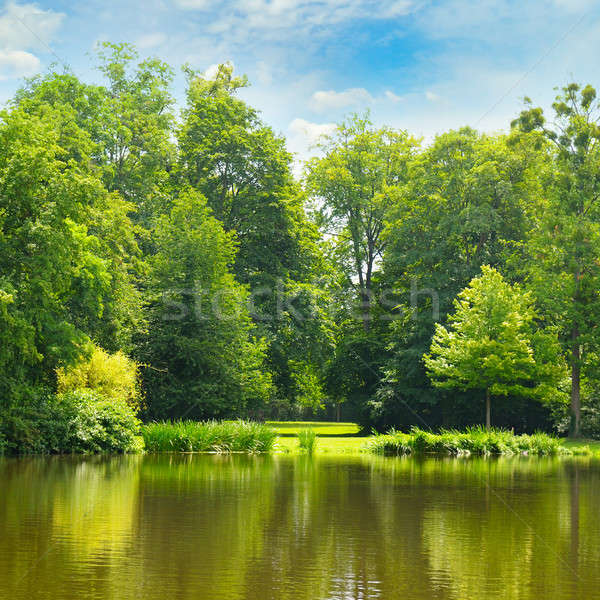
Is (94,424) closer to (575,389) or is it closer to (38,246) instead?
(38,246)

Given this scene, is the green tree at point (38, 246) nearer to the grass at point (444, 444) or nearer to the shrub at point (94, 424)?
the shrub at point (94, 424)

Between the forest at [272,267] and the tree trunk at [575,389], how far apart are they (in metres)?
0.14

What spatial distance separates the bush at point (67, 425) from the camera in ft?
79.3

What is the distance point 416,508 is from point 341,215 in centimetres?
4236

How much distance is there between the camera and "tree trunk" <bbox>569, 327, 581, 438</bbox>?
3988cm

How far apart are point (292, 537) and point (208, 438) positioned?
57.2ft

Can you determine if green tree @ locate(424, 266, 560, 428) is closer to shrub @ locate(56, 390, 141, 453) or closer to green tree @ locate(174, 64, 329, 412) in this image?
green tree @ locate(174, 64, 329, 412)

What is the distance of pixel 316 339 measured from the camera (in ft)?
151

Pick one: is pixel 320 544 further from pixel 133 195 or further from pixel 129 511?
pixel 133 195

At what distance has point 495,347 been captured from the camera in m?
36.5

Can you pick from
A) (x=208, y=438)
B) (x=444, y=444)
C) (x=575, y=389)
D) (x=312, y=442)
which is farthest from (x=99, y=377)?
(x=575, y=389)

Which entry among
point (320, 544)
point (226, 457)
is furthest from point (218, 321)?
point (320, 544)

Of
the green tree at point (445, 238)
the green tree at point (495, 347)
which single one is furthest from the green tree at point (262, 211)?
the green tree at point (495, 347)

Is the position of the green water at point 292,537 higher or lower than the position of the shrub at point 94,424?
lower
